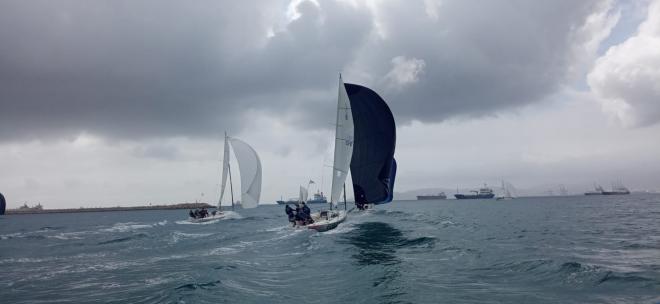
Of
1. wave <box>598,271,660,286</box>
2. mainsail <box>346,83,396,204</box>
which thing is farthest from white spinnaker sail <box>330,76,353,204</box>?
wave <box>598,271,660,286</box>

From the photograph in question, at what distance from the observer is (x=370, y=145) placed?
104 ft

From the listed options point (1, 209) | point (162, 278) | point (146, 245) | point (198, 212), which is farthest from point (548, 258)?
point (1, 209)

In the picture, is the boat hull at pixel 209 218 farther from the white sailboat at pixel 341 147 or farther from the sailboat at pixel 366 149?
the white sailboat at pixel 341 147

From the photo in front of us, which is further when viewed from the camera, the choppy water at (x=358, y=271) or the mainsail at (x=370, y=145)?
the mainsail at (x=370, y=145)

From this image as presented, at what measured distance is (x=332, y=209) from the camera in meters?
32.1

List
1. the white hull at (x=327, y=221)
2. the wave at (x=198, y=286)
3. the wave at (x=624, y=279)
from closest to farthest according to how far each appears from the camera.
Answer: the wave at (x=624, y=279) < the wave at (x=198, y=286) < the white hull at (x=327, y=221)

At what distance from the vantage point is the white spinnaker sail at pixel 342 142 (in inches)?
1161

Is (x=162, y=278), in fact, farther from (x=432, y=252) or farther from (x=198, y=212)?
(x=198, y=212)

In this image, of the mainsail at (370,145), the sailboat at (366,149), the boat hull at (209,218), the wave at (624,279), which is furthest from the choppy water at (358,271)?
the boat hull at (209,218)

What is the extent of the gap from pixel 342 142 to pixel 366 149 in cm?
311

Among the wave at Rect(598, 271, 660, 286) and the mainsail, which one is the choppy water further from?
the mainsail

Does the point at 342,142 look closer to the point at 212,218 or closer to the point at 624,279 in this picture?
the point at 624,279

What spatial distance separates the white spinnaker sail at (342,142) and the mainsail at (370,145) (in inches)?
80.4

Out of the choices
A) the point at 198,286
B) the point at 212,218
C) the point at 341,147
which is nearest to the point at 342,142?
the point at 341,147
